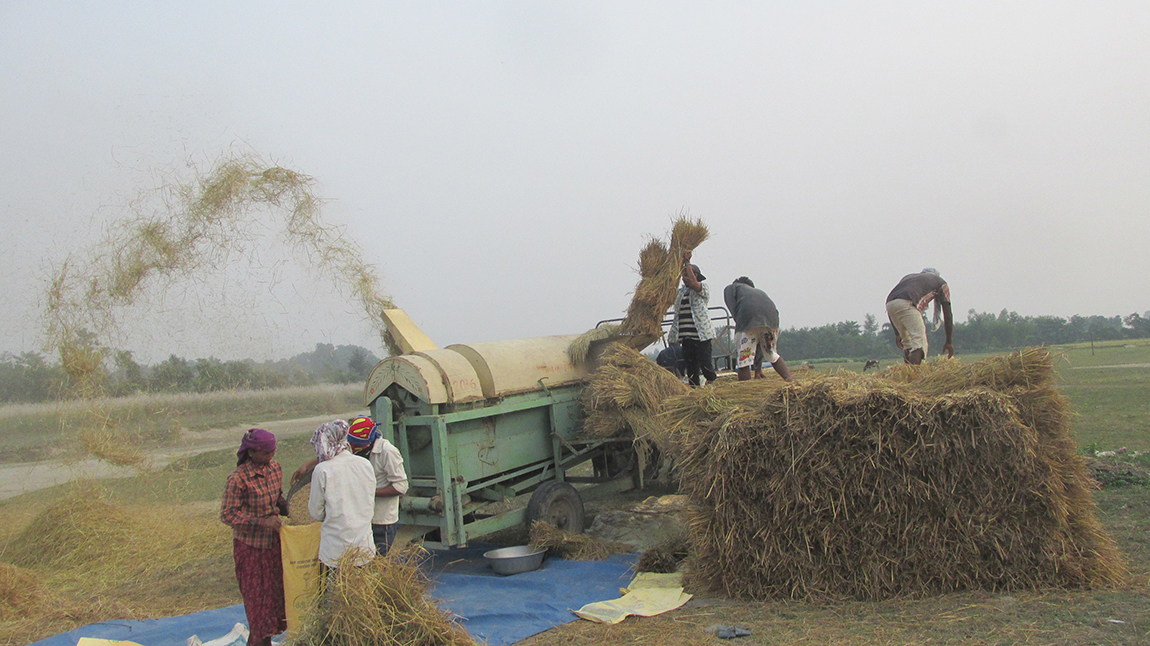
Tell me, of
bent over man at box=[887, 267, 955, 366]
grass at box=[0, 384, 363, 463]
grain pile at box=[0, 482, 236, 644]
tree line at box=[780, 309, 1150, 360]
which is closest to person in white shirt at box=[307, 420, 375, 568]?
grain pile at box=[0, 482, 236, 644]

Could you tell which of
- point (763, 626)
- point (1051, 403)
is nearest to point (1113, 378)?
point (1051, 403)

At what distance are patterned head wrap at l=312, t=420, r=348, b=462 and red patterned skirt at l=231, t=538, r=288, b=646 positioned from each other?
775 millimetres

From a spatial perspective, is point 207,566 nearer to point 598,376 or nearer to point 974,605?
point 598,376

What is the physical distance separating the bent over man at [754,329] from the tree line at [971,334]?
88.0 ft

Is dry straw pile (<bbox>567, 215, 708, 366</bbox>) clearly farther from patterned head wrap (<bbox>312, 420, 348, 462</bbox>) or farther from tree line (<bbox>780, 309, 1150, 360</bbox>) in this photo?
tree line (<bbox>780, 309, 1150, 360</bbox>)

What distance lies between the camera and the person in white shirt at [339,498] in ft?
14.9

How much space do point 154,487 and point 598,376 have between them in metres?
8.57

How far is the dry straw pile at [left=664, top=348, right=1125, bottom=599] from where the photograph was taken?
528cm

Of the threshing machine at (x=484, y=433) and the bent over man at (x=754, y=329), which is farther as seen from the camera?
the bent over man at (x=754, y=329)

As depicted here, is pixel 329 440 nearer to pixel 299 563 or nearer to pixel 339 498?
pixel 339 498

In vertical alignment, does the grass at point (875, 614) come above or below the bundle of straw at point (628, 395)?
below

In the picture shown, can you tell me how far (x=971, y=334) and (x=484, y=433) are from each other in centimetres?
4266

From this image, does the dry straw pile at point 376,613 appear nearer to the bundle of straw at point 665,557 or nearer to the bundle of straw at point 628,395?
the bundle of straw at point 665,557

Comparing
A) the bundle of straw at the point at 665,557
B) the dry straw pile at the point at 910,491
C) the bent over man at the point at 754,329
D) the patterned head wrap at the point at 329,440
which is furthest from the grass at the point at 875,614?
the bent over man at the point at 754,329
